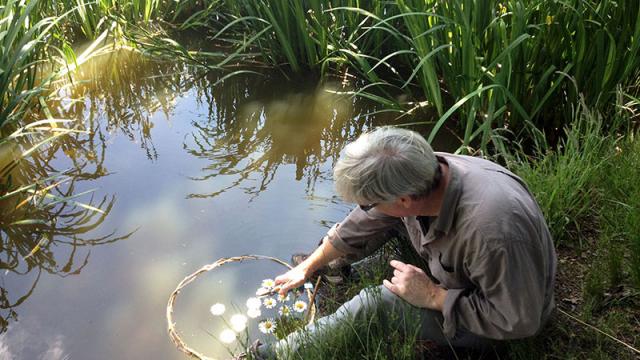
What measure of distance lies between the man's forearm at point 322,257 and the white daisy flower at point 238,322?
29 cm

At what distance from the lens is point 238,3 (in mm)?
4207

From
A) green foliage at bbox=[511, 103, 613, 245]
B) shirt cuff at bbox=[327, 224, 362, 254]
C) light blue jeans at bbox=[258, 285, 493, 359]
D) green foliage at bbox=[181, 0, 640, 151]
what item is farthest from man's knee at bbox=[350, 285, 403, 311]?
green foliage at bbox=[181, 0, 640, 151]

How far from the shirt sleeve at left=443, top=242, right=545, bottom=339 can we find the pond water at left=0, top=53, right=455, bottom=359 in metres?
0.95

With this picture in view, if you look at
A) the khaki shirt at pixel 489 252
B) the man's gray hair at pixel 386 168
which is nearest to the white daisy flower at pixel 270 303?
the khaki shirt at pixel 489 252

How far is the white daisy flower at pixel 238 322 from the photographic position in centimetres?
208

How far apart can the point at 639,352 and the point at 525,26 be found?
1.53m

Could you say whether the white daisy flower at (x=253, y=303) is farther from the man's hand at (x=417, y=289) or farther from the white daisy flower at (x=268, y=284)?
the man's hand at (x=417, y=289)

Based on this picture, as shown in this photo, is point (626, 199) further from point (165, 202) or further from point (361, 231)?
point (165, 202)

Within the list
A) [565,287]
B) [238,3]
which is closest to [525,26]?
[565,287]

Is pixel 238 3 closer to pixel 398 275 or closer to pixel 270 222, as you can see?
pixel 270 222

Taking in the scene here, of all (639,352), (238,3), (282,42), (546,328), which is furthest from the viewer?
(238,3)

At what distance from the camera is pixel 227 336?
2.04 m

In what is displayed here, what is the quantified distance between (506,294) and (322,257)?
0.81 meters

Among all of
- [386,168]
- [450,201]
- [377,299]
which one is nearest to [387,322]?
[377,299]
